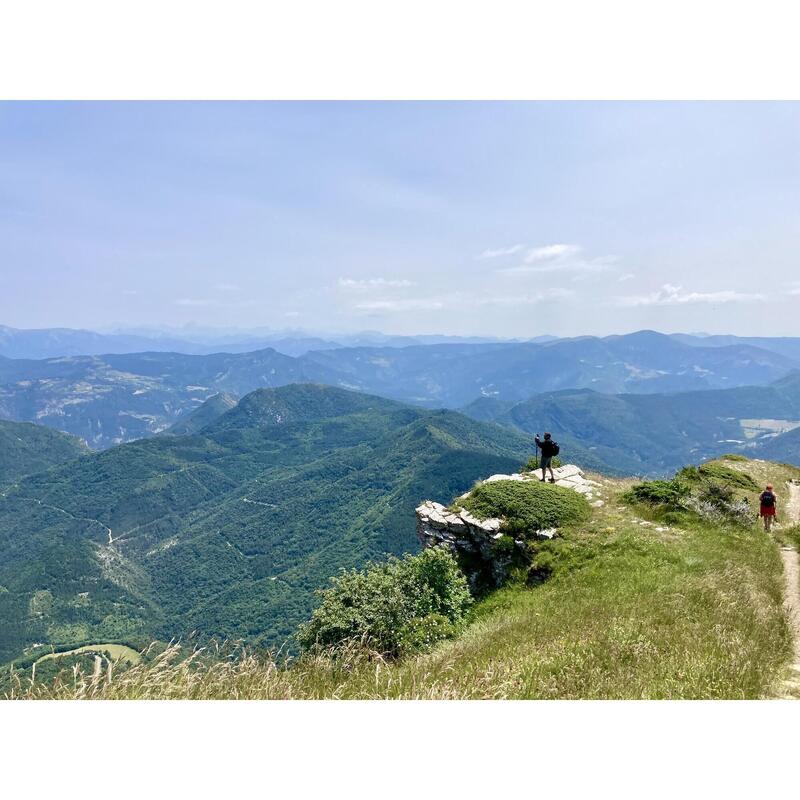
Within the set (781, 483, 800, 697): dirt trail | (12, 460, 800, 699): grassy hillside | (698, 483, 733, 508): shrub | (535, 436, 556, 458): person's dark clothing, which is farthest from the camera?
(535, 436, 556, 458): person's dark clothing

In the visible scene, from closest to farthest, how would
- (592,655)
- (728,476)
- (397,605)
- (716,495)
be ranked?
(592,655)
(397,605)
(716,495)
(728,476)

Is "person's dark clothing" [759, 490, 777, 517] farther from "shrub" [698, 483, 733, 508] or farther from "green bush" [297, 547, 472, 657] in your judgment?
"green bush" [297, 547, 472, 657]

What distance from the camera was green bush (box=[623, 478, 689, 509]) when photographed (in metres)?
17.4

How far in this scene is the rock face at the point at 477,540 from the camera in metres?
16.0

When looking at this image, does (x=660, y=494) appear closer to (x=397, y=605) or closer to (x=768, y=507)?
(x=768, y=507)

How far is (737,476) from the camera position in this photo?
22.2 metres

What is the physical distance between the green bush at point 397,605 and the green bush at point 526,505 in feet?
10.2

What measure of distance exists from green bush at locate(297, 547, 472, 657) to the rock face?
1575 millimetres

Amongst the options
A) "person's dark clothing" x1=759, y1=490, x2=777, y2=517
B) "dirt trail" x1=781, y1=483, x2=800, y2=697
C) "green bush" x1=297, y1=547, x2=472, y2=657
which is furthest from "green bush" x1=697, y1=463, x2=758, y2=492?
"green bush" x1=297, y1=547, x2=472, y2=657

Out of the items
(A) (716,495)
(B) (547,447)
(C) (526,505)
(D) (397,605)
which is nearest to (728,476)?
(A) (716,495)

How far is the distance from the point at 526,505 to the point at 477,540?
2314mm

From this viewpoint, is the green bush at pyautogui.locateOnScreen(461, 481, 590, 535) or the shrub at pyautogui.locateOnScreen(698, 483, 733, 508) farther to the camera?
the shrub at pyautogui.locateOnScreen(698, 483, 733, 508)

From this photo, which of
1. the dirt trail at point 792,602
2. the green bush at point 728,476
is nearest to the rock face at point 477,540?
the dirt trail at point 792,602

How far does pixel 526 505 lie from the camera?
17.1 meters
